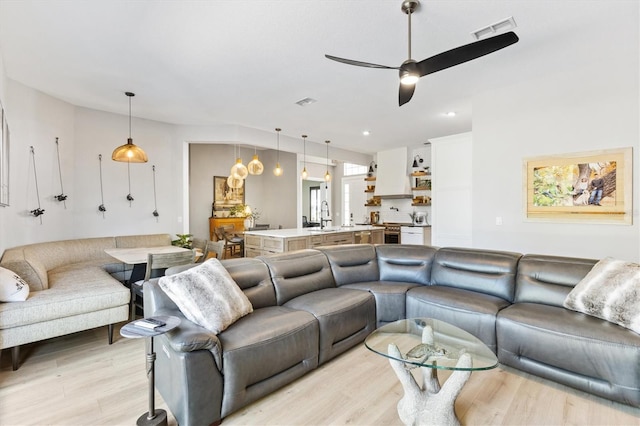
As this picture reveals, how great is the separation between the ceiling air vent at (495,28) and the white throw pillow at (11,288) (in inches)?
177

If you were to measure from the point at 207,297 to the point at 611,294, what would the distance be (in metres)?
2.92

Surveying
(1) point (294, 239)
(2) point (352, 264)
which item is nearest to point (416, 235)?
(1) point (294, 239)

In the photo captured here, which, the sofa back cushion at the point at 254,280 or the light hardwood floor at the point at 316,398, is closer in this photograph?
the light hardwood floor at the point at 316,398

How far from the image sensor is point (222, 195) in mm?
9094

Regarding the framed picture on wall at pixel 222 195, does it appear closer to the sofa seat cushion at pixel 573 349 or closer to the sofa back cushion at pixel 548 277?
the sofa back cushion at pixel 548 277

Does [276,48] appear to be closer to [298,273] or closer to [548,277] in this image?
[298,273]

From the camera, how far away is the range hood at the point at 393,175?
793cm

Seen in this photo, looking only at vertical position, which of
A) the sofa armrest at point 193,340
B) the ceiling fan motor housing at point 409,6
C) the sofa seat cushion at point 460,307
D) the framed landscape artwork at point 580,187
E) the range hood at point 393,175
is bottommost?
the sofa seat cushion at point 460,307

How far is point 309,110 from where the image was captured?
4.99 meters

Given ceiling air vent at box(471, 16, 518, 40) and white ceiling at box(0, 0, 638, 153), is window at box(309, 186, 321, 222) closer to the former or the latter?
white ceiling at box(0, 0, 638, 153)

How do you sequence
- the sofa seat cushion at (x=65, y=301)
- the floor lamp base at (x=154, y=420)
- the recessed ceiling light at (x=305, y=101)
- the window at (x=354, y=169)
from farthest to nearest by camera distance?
the window at (x=354, y=169), the recessed ceiling light at (x=305, y=101), the sofa seat cushion at (x=65, y=301), the floor lamp base at (x=154, y=420)

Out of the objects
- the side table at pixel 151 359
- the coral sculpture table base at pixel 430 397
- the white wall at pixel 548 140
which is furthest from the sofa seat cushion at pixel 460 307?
the side table at pixel 151 359

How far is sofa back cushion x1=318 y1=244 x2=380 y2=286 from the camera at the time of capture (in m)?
3.51

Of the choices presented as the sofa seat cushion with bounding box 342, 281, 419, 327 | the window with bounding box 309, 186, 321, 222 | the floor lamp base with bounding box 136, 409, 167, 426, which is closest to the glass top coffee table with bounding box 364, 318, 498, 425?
the sofa seat cushion with bounding box 342, 281, 419, 327
